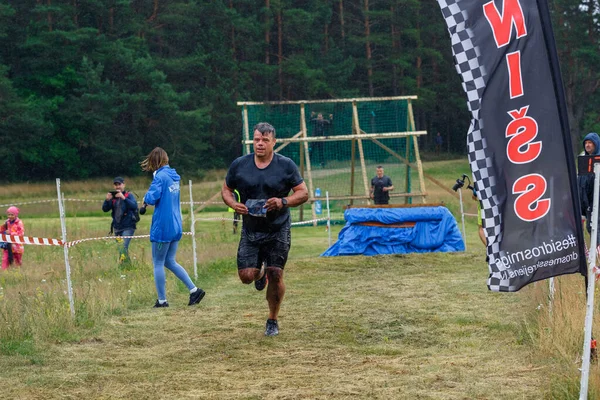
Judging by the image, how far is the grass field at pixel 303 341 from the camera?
254 inches

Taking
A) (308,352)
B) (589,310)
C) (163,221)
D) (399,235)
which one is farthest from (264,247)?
(399,235)

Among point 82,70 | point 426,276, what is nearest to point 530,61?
point 426,276

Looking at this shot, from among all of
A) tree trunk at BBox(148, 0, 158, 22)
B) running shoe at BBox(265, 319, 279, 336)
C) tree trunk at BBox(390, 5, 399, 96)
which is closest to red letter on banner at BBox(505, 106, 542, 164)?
running shoe at BBox(265, 319, 279, 336)

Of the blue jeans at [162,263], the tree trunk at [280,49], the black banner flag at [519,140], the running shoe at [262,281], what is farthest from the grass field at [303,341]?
→ the tree trunk at [280,49]

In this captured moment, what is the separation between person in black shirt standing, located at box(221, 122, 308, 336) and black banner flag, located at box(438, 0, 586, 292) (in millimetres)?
2753

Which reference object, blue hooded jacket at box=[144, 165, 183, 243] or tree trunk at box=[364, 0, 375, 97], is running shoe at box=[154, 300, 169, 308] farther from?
tree trunk at box=[364, 0, 375, 97]

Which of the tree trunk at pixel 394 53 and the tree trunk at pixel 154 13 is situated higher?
the tree trunk at pixel 154 13

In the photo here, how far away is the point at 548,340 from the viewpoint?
7176 mm

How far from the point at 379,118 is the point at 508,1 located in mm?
29311

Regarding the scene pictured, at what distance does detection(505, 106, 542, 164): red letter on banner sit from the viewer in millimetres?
5918

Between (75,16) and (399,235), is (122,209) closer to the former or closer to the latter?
(399,235)

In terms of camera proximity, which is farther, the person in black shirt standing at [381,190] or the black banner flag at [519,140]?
the person in black shirt standing at [381,190]

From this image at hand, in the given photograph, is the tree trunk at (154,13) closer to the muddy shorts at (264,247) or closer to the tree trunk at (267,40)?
the tree trunk at (267,40)

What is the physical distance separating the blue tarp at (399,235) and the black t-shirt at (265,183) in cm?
914
